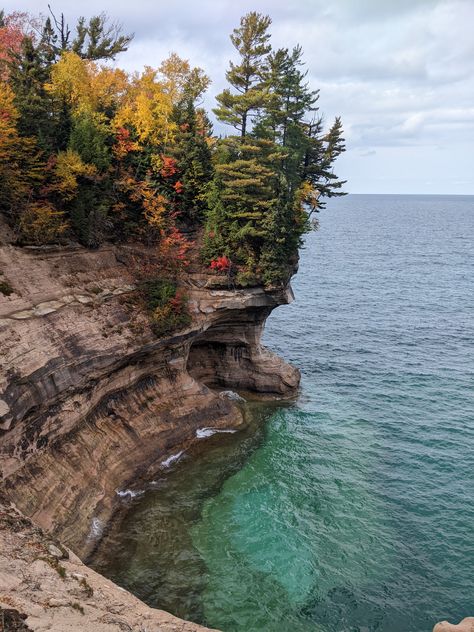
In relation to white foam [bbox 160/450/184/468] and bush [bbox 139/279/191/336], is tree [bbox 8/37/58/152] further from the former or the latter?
white foam [bbox 160/450/184/468]

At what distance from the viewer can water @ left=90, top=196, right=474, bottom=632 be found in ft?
75.4

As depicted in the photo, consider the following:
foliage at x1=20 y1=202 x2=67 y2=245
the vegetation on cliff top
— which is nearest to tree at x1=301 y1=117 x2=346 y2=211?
the vegetation on cliff top

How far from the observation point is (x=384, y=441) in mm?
36844

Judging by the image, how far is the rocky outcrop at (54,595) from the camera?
14.7m

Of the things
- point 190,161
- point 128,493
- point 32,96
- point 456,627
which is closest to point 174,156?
point 190,161

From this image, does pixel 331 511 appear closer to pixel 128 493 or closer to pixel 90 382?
pixel 128 493

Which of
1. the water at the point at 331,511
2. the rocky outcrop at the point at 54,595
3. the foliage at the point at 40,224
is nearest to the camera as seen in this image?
the rocky outcrop at the point at 54,595

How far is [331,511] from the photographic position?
29125 millimetres

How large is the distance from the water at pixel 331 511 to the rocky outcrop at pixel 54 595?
5490mm

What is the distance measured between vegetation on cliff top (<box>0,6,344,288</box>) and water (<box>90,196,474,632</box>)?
14332 mm

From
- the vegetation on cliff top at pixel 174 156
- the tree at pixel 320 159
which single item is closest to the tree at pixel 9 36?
the vegetation on cliff top at pixel 174 156

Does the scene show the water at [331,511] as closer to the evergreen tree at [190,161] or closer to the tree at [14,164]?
the evergreen tree at [190,161]

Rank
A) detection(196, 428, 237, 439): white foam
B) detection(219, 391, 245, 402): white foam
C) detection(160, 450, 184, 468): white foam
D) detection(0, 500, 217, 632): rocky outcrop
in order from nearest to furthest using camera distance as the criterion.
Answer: detection(0, 500, 217, 632): rocky outcrop < detection(160, 450, 184, 468): white foam < detection(196, 428, 237, 439): white foam < detection(219, 391, 245, 402): white foam

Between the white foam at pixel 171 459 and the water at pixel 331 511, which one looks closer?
the water at pixel 331 511
